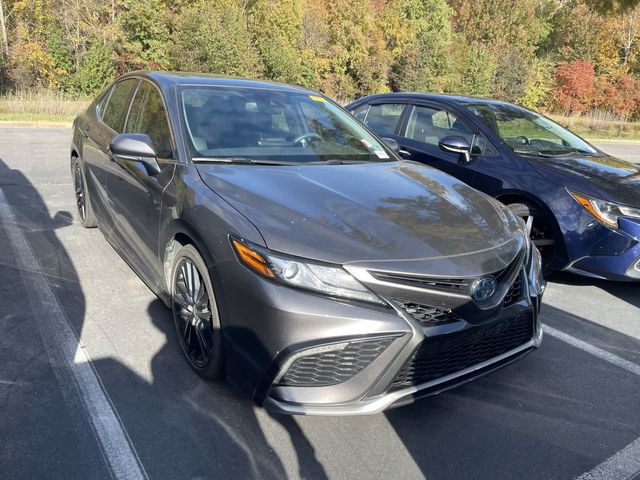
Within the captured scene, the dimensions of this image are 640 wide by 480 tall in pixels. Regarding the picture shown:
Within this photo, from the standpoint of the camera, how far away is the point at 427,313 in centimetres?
217

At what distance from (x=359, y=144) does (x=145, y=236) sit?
62.5 inches

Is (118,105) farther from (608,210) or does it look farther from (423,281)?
(608,210)

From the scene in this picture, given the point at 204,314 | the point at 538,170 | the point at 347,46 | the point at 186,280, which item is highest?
the point at 347,46

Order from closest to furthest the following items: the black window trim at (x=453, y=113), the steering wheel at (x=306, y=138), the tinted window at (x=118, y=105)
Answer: the steering wheel at (x=306, y=138), the tinted window at (x=118, y=105), the black window trim at (x=453, y=113)

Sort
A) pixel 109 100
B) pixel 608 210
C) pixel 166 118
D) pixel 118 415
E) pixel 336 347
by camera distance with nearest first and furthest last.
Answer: pixel 336 347
pixel 118 415
pixel 166 118
pixel 608 210
pixel 109 100

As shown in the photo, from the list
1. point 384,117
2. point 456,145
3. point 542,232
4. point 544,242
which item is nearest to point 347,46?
point 384,117

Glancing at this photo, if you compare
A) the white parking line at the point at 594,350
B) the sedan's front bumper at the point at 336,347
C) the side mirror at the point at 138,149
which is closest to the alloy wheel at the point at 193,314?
the sedan's front bumper at the point at 336,347

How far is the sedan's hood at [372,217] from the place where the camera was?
2.22 meters

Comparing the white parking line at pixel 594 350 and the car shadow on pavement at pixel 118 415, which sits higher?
the car shadow on pavement at pixel 118 415

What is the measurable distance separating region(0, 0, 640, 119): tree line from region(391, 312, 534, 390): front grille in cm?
2113

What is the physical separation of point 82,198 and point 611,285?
16.6 feet

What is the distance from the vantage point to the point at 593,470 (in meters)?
2.31

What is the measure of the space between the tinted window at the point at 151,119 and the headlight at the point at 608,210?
3.17 meters

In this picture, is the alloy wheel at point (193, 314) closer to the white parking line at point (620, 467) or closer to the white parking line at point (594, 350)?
the white parking line at point (620, 467)
